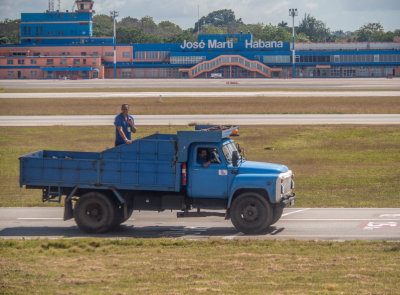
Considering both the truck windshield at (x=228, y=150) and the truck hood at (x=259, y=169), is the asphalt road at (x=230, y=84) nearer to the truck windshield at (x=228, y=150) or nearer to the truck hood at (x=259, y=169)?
the truck windshield at (x=228, y=150)

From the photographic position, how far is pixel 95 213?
17281 mm

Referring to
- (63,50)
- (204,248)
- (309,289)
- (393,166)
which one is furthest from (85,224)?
(63,50)

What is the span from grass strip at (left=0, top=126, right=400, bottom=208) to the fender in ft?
17.0

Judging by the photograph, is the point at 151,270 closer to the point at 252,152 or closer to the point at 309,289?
the point at 309,289

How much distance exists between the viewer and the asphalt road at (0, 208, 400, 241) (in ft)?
55.4

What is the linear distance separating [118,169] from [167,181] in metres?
1.35

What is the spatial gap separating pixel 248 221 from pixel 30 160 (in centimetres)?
605

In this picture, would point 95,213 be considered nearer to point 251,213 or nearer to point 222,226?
point 222,226

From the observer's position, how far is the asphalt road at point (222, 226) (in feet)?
55.4

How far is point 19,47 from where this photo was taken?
168250mm

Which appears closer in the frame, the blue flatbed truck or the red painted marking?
the blue flatbed truck

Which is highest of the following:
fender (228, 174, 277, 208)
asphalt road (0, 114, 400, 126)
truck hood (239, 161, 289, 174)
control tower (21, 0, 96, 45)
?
control tower (21, 0, 96, 45)

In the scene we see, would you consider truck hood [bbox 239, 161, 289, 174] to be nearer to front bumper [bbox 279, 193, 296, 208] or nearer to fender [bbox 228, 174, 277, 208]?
fender [bbox 228, 174, 277, 208]

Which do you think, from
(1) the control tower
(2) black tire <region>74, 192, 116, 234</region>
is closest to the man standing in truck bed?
(2) black tire <region>74, 192, 116, 234</region>
